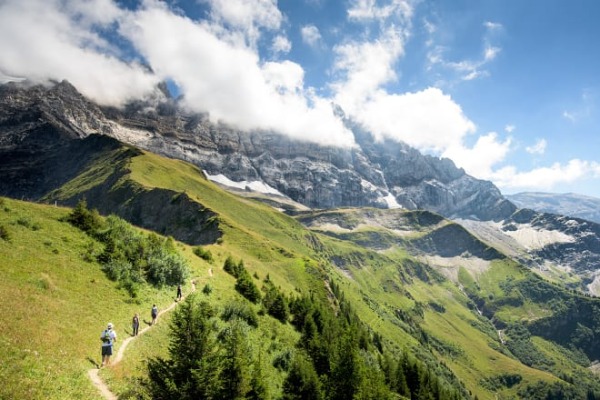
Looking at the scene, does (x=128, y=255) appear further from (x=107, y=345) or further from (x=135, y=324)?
(x=107, y=345)

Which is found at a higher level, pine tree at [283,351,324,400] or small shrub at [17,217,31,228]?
small shrub at [17,217,31,228]

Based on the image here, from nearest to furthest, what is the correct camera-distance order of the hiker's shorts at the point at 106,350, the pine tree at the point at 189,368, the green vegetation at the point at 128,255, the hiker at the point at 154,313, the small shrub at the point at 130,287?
1. the pine tree at the point at 189,368
2. the hiker's shorts at the point at 106,350
3. the hiker at the point at 154,313
4. the small shrub at the point at 130,287
5. the green vegetation at the point at 128,255

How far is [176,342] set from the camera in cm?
2602

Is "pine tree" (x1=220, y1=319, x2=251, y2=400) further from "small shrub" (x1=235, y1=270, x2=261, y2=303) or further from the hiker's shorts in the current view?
"small shrub" (x1=235, y1=270, x2=261, y2=303)

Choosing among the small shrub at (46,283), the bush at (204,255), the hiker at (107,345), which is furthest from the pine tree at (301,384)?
the bush at (204,255)

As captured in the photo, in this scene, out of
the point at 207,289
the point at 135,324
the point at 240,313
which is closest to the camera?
the point at 135,324

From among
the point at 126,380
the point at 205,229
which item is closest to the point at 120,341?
the point at 126,380

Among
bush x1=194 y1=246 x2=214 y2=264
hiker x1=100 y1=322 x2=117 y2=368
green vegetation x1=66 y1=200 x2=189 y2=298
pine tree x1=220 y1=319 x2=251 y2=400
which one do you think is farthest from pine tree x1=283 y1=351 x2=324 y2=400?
bush x1=194 y1=246 x2=214 y2=264

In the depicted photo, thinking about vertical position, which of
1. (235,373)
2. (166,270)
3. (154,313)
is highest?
(166,270)

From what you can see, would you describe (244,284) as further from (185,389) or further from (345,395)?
(185,389)

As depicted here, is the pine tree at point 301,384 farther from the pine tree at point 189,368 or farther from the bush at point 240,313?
the pine tree at point 189,368

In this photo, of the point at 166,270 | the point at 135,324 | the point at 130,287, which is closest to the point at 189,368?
the point at 135,324

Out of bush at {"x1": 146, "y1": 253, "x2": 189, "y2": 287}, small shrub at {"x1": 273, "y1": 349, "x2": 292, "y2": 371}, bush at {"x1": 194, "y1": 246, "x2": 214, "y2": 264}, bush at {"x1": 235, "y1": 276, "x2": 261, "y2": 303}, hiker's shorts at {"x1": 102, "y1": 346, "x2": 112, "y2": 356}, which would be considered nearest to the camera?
hiker's shorts at {"x1": 102, "y1": 346, "x2": 112, "y2": 356}

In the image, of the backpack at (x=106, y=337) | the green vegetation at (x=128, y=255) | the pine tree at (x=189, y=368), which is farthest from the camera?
the green vegetation at (x=128, y=255)
